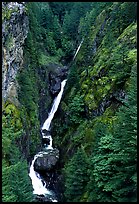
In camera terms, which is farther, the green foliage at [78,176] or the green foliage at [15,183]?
the green foliage at [78,176]

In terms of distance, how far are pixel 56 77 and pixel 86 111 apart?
2186 centimetres

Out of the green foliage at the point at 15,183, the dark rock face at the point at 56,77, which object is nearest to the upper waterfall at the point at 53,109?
the dark rock face at the point at 56,77

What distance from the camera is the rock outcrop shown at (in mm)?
39906

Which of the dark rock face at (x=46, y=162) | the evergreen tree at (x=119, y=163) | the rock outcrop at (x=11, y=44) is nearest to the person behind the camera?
the evergreen tree at (x=119, y=163)

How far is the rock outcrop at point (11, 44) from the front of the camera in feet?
131

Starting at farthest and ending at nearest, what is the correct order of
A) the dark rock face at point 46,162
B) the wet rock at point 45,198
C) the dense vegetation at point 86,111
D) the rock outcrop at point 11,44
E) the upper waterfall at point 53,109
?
the upper waterfall at point 53,109 → the rock outcrop at point 11,44 → the dark rock face at point 46,162 → the wet rock at point 45,198 → the dense vegetation at point 86,111

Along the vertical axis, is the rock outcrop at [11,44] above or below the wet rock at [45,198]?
above

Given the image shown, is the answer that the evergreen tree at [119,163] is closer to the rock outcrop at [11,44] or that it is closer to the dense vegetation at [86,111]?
the dense vegetation at [86,111]

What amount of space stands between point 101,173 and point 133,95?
829cm

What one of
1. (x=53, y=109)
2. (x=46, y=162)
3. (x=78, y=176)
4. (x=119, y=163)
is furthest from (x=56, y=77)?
(x=119, y=163)

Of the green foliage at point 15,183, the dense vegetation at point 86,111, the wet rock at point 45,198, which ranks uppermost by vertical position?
the dense vegetation at point 86,111

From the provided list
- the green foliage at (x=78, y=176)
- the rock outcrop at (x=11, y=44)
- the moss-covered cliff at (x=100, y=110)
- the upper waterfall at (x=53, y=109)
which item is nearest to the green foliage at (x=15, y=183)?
the green foliage at (x=78, y=176)

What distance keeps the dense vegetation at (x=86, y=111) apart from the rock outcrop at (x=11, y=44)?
2032 mm

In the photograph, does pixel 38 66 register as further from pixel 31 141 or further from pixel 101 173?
pixel 101 173
